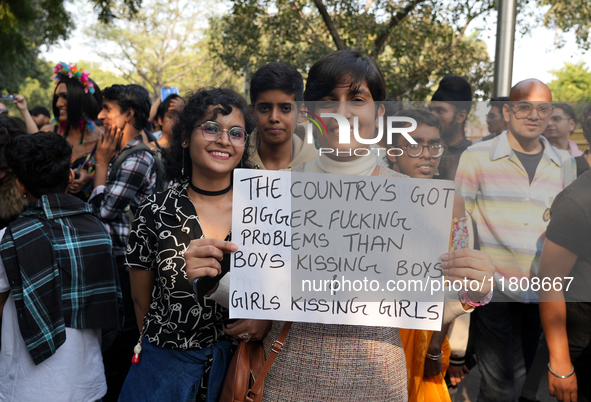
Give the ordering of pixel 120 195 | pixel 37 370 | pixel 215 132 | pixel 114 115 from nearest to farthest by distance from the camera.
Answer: pixel 215 132
pixel 37 370
pixel 120 195
pixel 114 115

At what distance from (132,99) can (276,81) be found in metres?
1.39

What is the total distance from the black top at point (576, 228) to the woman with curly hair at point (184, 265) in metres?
1.21

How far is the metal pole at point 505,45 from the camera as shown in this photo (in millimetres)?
4285

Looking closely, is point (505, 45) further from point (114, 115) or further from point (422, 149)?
point (114, 115)

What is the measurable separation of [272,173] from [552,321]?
1499mm

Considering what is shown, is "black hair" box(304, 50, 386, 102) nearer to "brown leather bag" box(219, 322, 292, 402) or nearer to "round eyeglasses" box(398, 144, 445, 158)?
"round eyeglasses" box(398, 144, 445, 158)

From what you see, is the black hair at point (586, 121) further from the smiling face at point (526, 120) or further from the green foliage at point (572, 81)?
the green foliage at point (572, 81)

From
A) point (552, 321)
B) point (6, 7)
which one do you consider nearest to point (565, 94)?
point (6, 7)

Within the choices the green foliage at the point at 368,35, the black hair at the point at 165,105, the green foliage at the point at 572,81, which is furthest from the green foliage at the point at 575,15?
the green foliage at the point at 572,81

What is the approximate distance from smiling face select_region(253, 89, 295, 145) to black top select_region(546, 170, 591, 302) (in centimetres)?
136

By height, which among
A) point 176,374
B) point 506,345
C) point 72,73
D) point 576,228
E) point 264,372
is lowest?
point 506,345

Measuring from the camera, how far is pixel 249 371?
1701 mm

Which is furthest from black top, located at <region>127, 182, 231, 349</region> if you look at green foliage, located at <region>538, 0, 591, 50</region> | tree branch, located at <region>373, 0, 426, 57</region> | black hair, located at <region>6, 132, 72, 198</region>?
green foliage, located at <region>538, 0, 591, 50</region>

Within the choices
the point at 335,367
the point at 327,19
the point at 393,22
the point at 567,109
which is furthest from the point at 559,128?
the point at 393,22
